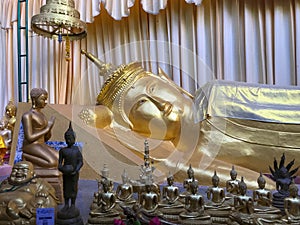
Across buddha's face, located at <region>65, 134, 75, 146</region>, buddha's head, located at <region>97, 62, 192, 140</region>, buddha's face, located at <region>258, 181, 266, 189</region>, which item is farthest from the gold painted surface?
buddha's face, located at <region>65, 134, 75, 146</region>

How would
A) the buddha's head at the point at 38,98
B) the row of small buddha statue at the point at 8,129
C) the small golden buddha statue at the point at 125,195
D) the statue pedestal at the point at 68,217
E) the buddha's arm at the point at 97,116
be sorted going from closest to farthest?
the statue pedestal at the point at 68,217 < the small golden buddha statue at the point at 125,195 < the buddha's head at the point at 38,98 < the buddha's arm at the point at 97,116 < the row of small buddha statue at the point at 8,129

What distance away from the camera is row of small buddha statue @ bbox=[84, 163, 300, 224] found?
3.46ft

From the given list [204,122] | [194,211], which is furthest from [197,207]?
[204,122]

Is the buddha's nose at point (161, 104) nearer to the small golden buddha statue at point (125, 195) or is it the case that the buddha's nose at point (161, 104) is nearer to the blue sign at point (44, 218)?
the small golden buddha statue at point (125, 195)

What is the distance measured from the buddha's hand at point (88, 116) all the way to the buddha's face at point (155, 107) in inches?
8.7

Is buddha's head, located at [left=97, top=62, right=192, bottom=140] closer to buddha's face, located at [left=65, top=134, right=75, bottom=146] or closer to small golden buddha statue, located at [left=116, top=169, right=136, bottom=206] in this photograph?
small golden buddha statue, located at [left=116, top=169, right=136, bottom=206]

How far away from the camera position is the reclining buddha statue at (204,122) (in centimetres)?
226

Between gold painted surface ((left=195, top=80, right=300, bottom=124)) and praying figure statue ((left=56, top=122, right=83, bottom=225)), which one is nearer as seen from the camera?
praying figure statue ((left=56, top=122, right=83, bottom=225))

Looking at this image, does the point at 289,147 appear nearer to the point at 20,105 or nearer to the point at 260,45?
the point at 260,45

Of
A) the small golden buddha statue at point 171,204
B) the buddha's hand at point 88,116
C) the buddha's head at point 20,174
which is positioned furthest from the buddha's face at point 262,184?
the buddha's hand at point 88,116

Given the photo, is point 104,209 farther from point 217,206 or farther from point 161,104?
point 161,104

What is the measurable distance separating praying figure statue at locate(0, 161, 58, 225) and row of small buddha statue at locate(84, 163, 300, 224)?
16 centimetres

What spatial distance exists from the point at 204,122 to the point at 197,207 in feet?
4.01

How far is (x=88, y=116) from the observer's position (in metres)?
2.56
